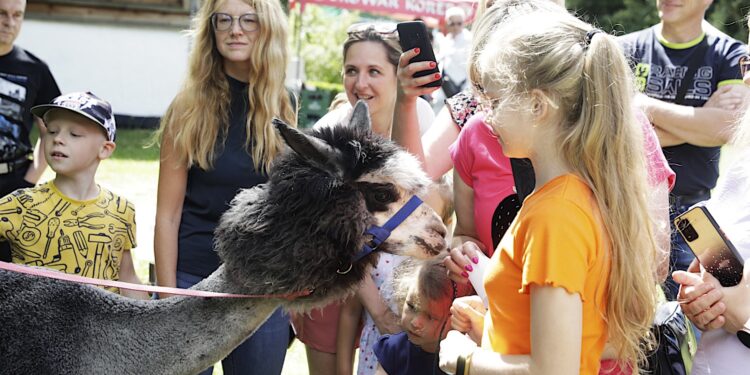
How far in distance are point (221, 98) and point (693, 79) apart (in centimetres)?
264

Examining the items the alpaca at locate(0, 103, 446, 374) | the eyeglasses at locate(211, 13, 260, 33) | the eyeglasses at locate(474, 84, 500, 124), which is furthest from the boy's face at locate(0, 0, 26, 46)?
the eyeglasses at locate(474, 84, 500, 124)

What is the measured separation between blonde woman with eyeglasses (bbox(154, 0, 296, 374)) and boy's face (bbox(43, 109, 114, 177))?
31 cm

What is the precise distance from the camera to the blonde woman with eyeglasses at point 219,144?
327 centimetres

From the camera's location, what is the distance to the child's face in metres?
2.79

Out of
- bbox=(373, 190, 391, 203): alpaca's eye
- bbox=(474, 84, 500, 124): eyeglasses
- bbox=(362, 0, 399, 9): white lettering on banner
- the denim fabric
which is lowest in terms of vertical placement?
the denim fabric

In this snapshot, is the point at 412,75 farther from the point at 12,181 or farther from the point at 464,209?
the point at 12,181

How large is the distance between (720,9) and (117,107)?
20.4 metres

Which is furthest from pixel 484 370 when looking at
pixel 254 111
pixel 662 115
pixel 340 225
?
pixel 662 115

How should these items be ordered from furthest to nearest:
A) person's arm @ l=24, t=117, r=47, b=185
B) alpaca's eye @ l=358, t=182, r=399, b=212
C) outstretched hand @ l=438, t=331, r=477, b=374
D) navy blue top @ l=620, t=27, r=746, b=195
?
person's arm @ l=24, t=117, r=47, b=185, navy blue top @ l=620, t=27, r=746, b=195, alpaca's eye @ l=358, t=182, r=399, b=212, outstretched hand @ l=438, t=331, r=477, b=374

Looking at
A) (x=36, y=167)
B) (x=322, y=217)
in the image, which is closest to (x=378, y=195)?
(x=322, y=217)

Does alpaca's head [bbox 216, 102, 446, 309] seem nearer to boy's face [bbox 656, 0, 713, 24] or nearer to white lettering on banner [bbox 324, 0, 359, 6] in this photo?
boy's face [bbox 656, 0, 713, 24]

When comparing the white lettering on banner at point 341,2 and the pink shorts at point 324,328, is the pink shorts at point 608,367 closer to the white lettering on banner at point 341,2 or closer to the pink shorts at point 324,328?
the pink shorts at point 324,328

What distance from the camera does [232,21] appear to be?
3.41 metres

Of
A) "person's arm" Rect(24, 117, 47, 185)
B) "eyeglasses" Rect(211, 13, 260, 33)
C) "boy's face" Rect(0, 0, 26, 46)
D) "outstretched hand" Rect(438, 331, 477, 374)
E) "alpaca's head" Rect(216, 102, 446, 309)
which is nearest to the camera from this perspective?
"outstretched hand" Rect(438, 331, 477, 374)
